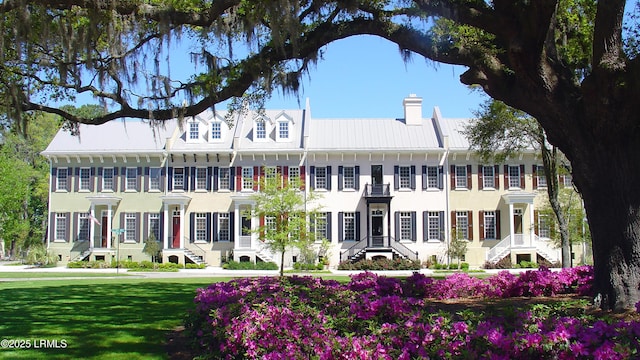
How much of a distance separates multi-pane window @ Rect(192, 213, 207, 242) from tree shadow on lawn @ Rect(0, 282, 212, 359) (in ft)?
64.0

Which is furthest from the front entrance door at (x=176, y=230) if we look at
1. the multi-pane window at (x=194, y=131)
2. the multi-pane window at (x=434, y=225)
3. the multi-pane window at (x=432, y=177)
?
the multi-pane window at (x=432, y=177)

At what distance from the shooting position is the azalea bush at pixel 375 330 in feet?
14.6

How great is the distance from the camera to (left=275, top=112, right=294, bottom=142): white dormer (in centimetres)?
3572

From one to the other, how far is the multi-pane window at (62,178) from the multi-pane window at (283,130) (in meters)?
14.2

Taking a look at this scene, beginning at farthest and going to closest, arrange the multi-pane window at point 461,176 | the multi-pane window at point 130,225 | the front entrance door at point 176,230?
the multi-pane window at point 130,225 < the front entrance door at point 176,230 < the multi-pane window at point 461,176

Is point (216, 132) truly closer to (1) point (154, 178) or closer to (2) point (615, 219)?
(1) point (154, 178)

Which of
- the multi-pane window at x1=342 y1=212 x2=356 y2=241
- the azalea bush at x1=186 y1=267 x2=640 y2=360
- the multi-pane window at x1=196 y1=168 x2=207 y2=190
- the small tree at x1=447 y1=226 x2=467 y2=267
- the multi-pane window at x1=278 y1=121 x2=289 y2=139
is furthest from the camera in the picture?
the multi-pane window at x1=278 y1=121 x2=289 y2=139

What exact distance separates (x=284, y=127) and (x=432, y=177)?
32.8 ft

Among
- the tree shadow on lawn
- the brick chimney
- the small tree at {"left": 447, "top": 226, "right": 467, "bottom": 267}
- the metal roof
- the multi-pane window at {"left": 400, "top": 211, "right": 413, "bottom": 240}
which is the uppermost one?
the brick chimney

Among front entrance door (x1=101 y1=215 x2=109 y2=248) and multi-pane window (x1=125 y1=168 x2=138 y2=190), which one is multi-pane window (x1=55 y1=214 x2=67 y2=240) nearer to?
front entrance door (x1=101 y1=215 x2=109 y2=248)

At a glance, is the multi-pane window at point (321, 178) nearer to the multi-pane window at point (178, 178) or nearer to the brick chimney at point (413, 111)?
the brick chimney at point (413, 111)

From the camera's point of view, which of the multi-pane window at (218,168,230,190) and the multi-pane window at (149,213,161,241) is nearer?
the multi-pane window at (218,168,230,190)

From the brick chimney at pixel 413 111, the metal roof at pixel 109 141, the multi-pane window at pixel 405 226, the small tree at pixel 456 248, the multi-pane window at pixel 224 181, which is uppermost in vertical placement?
the brick chimney at pixel 413 111

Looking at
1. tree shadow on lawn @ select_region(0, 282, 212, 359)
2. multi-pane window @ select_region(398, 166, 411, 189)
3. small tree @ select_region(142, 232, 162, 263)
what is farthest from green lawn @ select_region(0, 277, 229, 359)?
multi-pane window @ select_region(398, 166, 411, 189)
